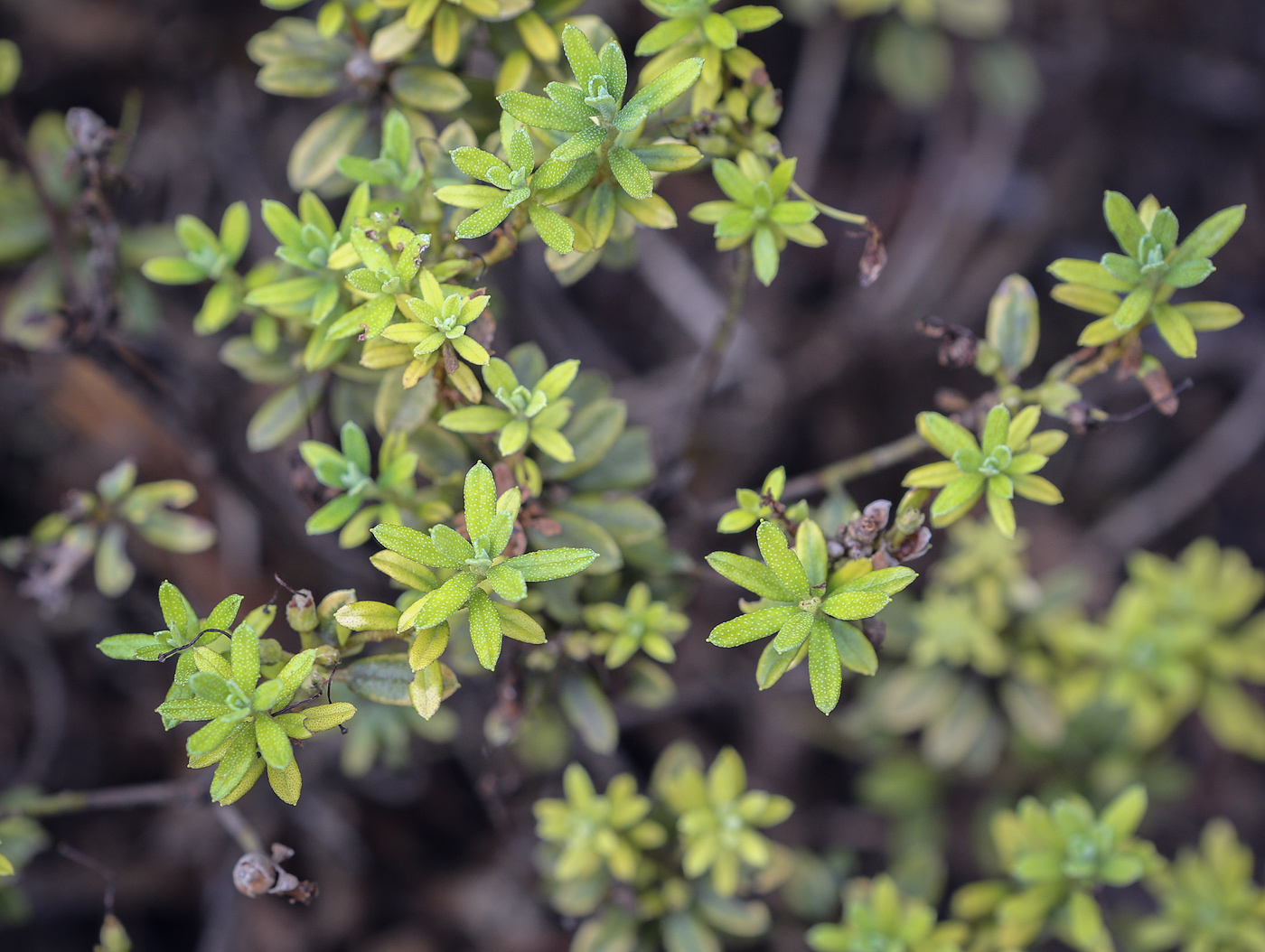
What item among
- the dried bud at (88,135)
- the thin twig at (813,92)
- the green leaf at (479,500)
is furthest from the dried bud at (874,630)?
the thin twig at (813,92)

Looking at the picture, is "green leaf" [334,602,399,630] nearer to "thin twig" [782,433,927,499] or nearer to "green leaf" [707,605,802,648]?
"green leaf" [707,605,802,648]

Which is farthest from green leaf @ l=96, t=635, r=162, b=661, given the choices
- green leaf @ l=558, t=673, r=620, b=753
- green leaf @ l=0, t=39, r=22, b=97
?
green leaf @ l=0, t=39, r=22, b=97

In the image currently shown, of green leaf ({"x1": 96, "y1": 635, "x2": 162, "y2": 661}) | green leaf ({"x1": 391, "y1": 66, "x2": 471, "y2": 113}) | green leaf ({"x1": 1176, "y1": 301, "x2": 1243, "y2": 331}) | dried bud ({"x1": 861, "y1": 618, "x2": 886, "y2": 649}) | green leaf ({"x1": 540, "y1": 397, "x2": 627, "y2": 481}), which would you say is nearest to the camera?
green leaf ({"x1": 96, "y1": 635, "x2": 162, "y2": 661})

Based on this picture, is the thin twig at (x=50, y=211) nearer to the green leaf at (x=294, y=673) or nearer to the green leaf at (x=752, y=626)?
the green leaf at (x=294, y=673)

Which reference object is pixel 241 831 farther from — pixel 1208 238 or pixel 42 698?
pixel 1208 238

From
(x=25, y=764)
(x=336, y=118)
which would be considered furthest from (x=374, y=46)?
(x=25, y=764)
